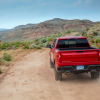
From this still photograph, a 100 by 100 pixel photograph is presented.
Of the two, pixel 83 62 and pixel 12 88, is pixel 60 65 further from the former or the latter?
pixel 12 88

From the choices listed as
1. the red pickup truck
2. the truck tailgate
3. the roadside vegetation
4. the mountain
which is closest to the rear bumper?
the red pickup truck

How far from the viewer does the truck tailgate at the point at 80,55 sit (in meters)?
4.95

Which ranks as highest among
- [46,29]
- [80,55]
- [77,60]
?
[46,29]

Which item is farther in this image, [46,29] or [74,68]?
[46,29]

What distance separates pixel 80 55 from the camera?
500 cm

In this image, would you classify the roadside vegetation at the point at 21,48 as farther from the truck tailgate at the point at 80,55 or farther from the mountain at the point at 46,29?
the mountain at the point at 46,29

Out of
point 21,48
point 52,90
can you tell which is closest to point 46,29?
point 21,48

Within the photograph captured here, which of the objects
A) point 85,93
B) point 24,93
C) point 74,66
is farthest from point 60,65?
point 24,93

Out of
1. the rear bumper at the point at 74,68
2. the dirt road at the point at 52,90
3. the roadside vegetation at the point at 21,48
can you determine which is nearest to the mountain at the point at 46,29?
the roadside vegetation at the point at 21,48

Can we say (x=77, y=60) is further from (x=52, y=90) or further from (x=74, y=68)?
(x=52, y=90)

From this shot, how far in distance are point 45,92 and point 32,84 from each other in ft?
Result: 3.55

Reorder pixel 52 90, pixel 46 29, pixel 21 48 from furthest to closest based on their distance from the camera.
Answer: pixel 46 29 < pixel 21 48 < pixel 52 90

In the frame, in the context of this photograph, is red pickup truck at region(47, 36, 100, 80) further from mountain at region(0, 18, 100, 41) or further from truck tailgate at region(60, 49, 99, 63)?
mountain at region(0, 18, 100, 41)

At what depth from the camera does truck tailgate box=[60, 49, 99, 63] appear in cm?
495
